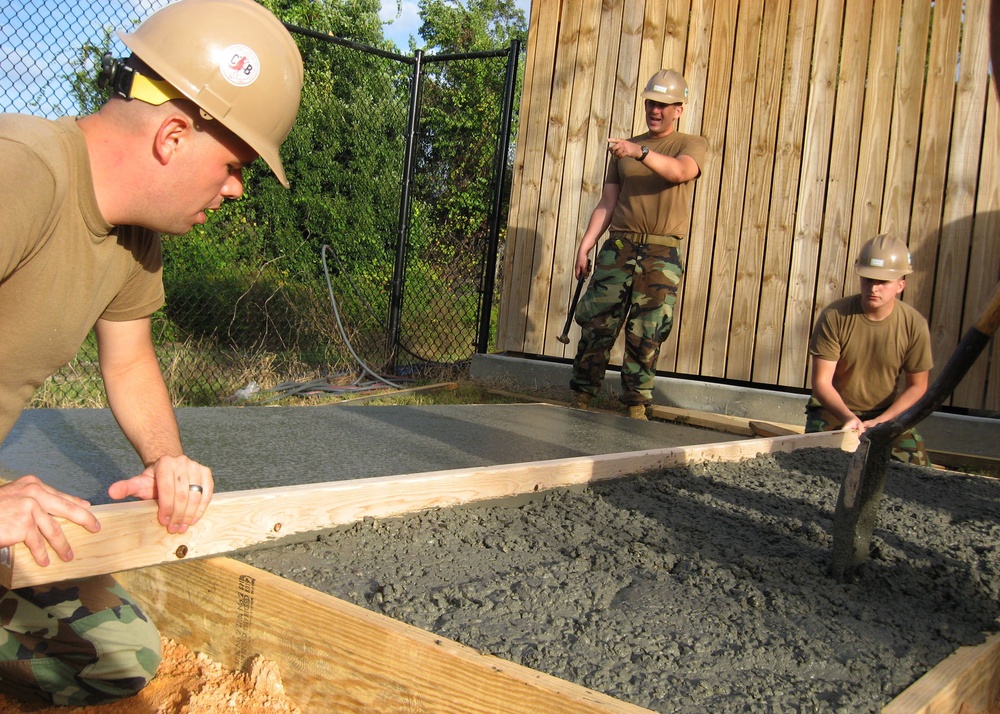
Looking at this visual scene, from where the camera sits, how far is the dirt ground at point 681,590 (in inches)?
68.8

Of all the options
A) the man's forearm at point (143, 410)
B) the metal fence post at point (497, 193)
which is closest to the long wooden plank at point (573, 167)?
the metal fence post at point (497, 193)

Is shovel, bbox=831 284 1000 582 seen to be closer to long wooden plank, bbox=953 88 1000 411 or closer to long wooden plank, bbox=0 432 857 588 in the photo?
long wooden plank, bbox=0 432 857 588

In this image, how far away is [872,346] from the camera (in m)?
4.56

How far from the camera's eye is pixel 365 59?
1110 centimetres

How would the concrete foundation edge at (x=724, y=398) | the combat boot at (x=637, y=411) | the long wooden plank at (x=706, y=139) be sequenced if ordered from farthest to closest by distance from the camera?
the long wooden plank at (x=706, y=139)
the combat boot at (x=637, y=411)
the concrete foundation edge at (x=724, y=398)

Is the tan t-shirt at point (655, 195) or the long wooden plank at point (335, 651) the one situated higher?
the tan t-shirt at point (655, 195)

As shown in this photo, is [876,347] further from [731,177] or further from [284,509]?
[284,509]

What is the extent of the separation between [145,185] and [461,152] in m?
12.2

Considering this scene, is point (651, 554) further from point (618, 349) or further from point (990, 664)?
point (618, 349)

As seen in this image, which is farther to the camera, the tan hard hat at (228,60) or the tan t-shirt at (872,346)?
the tan t-shirt at (872,346)

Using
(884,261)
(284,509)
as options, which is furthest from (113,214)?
(884,261)

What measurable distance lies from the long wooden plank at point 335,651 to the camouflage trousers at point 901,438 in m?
3.57

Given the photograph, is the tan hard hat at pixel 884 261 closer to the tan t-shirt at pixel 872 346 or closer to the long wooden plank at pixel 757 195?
the tan t-shirt at pixel 872 346

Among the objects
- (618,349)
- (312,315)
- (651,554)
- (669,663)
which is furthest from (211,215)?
(669,663)
